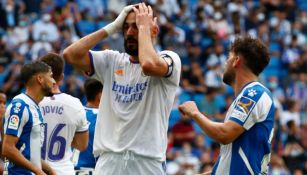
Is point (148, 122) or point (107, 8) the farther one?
point (107, 8)

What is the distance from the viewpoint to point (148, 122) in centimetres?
756

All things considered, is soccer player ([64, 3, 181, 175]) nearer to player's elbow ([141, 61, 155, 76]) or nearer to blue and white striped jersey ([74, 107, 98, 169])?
player's elbow ([141, 61, 155, 76])

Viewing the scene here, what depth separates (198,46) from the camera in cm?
2500

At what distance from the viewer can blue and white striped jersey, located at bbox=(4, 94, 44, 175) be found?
8578mm

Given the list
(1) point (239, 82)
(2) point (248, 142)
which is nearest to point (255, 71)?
(1) point (239, 82)

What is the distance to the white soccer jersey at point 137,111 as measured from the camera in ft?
24.8

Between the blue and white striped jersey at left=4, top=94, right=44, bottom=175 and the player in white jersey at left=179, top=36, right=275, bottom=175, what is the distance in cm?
188

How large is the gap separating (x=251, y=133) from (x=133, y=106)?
1001mm

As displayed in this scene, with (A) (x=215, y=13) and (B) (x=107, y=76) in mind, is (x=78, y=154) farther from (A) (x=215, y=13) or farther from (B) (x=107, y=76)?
(A) (x=215, y=13)

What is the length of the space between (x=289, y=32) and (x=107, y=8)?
6019 mm

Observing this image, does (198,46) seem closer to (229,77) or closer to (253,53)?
(229,77)

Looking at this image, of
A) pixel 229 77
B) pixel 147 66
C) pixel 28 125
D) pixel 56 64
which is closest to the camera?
pixel 147 66

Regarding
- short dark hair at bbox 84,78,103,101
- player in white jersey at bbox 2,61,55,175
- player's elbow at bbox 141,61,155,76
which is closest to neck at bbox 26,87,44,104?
player in white jersey at bbox 2,61,55,175

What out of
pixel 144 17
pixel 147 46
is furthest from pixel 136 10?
pixel 147 46
